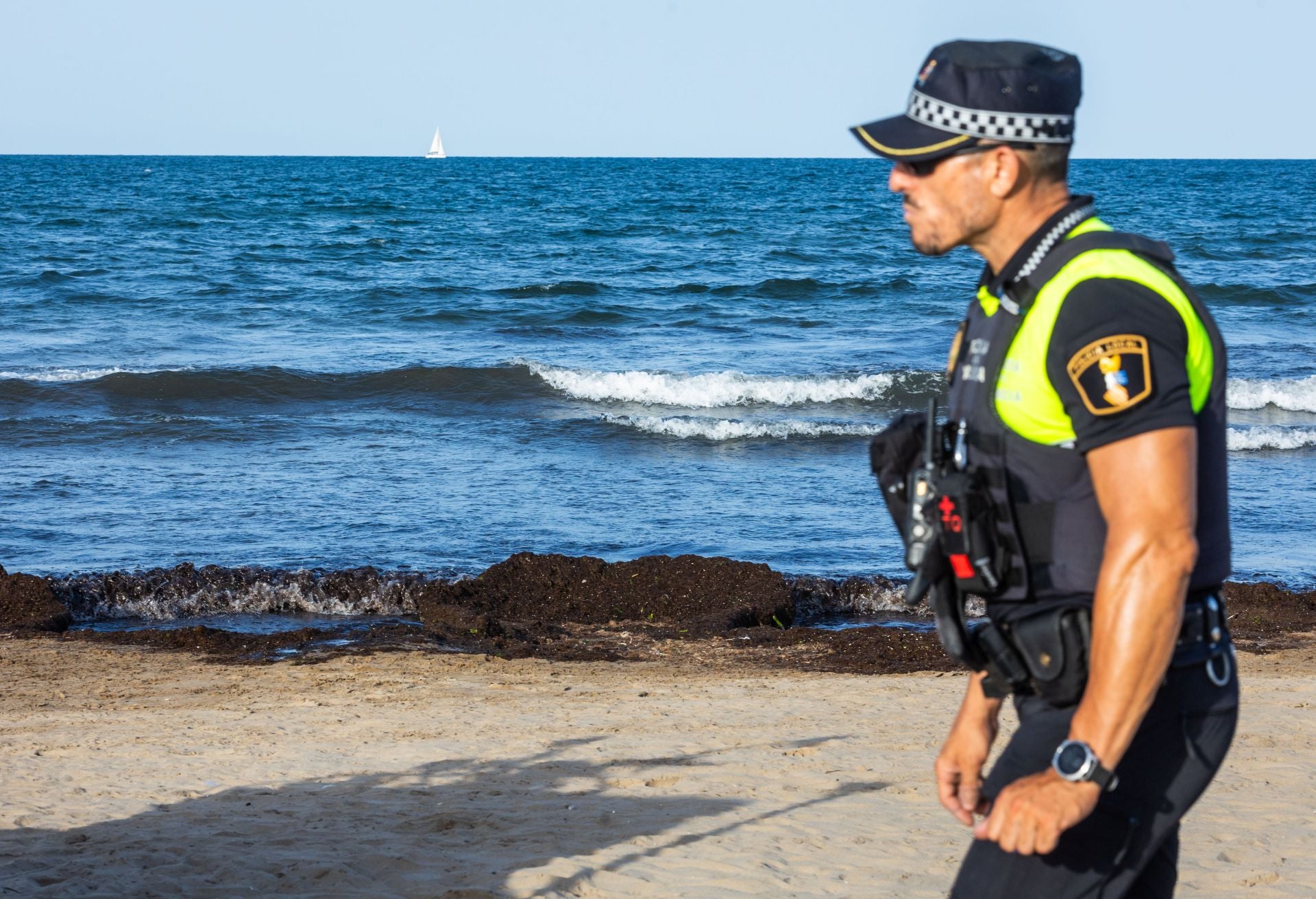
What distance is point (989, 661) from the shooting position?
6.52ft

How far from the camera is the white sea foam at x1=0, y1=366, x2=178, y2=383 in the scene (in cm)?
1788

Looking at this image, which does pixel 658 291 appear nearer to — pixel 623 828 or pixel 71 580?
pixel 71 580

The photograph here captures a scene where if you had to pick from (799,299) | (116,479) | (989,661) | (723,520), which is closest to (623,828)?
(989,661)

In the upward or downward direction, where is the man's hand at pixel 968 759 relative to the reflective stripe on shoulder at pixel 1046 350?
downward

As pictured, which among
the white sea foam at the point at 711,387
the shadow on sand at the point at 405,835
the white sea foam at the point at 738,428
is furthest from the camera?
the white sea foam at the point at 711,387

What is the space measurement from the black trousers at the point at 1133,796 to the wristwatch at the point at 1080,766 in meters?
0.11

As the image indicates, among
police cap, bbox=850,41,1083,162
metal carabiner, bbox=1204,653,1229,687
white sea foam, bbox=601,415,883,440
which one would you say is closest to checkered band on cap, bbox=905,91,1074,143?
police cap, bbox=850,41,1083,162

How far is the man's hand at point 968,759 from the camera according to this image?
2.19m

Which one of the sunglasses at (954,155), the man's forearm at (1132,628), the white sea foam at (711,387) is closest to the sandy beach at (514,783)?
the man's forearm at (1132,628)

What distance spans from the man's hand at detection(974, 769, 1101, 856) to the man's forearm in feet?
0.19

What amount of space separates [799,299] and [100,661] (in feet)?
71.2

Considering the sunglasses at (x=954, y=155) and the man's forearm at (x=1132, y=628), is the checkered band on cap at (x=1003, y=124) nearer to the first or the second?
the sunglasses at (x=954, y=155)

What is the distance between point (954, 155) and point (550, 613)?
6964mm

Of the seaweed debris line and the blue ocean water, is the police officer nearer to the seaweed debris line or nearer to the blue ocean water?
the seaweed debris line
